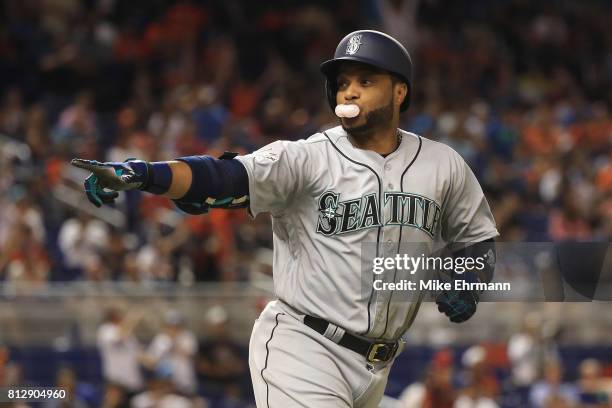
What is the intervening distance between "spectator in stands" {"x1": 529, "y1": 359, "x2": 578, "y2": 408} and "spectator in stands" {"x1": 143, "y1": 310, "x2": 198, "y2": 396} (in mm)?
2629

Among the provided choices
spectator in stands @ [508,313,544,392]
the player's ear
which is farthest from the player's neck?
spectator in stands @ [508,313,544,392]

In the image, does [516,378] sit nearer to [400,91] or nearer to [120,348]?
[120,348]

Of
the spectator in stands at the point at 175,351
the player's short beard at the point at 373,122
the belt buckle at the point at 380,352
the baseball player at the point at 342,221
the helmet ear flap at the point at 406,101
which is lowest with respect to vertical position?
the spectator in stands at the point at 175,351

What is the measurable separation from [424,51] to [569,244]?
10.7 meters

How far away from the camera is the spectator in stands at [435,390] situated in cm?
886

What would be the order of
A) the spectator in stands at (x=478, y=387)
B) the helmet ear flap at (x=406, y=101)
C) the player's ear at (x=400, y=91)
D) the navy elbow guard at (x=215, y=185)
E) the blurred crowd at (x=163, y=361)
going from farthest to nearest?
the blurred crowd at (x=163, y=361) < the spectator in stands at (x=478, y=387) < the helmet ear flap at (x=406, y=101) < the player's ear at (x=400, y=91) < the navy elbow guard at (x=215, y=185)

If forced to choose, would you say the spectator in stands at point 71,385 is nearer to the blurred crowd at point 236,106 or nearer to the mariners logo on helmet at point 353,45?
the blurred crowd at point 236,106

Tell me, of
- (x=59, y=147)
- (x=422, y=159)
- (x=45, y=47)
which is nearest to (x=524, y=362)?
(x=59, y=147)

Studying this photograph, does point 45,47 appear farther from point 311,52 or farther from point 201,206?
point 201,206

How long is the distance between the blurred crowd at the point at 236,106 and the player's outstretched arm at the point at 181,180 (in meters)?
6.03

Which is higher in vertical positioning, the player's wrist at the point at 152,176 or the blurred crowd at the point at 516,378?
the player's wrist at the point at 152,176

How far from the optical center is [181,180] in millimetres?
3822

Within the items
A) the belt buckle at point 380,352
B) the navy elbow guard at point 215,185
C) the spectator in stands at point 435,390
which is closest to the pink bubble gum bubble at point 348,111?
the navy elbow guard at point 215,185

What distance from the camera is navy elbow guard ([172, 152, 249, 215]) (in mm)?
3875
